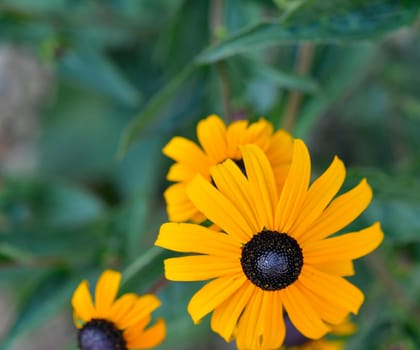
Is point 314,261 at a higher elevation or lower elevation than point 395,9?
lower

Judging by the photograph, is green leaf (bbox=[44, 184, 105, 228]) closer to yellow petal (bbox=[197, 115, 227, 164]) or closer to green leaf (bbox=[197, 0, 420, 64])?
green leaf (bbox=[197, 0, 420, 64])

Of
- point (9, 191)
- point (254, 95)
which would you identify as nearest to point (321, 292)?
point (254, 95)

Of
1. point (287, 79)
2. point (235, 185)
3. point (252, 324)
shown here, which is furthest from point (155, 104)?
point (252, 324)

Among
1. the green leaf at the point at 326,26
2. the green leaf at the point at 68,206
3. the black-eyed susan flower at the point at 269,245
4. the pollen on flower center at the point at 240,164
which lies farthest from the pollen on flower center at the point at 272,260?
the green leaf at the point at 68,206

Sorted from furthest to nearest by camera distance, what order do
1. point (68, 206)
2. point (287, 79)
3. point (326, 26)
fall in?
point (68, 206) → point (287, 79) → point (326, 26)

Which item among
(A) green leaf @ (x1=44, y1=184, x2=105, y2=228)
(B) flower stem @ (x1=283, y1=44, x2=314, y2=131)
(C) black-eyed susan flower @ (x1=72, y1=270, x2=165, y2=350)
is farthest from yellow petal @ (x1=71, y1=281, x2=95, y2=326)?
(A) green leaf @ (x1=44, y1=184, x2=105, y2=228)

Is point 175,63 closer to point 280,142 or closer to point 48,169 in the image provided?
point 280,142

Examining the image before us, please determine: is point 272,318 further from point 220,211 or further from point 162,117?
point 162,117
